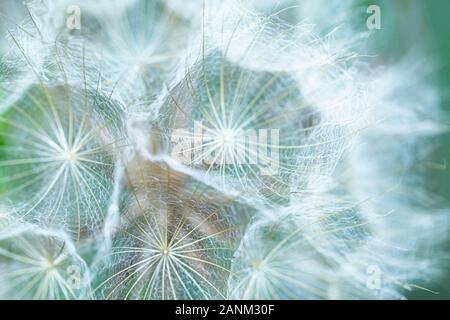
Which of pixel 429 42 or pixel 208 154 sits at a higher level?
pixel 429 42

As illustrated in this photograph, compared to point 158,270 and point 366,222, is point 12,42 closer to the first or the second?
point 158,270

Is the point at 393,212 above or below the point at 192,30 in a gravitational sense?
below

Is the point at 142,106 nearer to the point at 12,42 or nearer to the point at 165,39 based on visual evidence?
the point at 165,39
